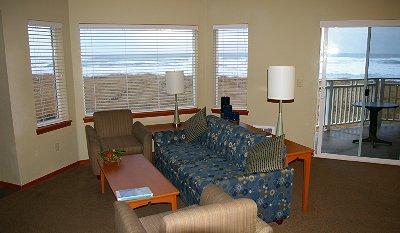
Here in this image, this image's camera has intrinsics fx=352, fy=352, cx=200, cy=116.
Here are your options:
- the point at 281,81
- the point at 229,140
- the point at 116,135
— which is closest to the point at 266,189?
the point at 229,140

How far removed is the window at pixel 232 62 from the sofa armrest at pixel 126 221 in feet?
13.0

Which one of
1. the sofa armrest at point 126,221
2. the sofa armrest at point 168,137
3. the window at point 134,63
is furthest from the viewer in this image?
the window at point 134,63

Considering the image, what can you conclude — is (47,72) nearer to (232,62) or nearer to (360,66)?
(232,62)

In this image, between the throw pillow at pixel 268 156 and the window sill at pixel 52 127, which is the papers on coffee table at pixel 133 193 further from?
the window sill at pixel 52 127

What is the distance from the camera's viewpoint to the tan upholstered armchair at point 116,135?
192 inches

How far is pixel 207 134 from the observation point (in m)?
4.81

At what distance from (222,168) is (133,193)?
112 centimetres

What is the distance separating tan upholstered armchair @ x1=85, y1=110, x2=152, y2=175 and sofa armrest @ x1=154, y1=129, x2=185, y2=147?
111 mm

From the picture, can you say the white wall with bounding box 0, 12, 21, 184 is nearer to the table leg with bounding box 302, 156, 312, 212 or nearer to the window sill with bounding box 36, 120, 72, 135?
the window sill with bounding box 36, 120, 72, 135

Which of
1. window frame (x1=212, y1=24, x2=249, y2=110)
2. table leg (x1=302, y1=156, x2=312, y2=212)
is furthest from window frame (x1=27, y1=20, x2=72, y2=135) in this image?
table leg (x1=302, y1=156, x2=312, y2=212)

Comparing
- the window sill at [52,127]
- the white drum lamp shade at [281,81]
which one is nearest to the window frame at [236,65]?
the white drum lamp shade at [281,81]

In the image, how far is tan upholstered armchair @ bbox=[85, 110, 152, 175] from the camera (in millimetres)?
4870

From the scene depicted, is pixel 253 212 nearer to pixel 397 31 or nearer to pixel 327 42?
pixel 327 42

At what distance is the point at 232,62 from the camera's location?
6.18 m
